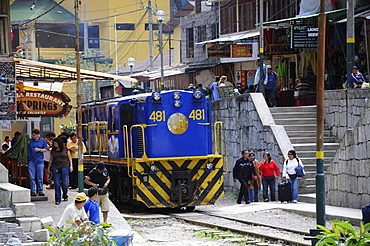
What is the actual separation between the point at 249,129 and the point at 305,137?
2169mm

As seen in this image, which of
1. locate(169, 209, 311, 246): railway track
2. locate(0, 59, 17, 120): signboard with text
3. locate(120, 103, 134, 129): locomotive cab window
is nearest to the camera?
locate(169, 209, 311, 246): railway track

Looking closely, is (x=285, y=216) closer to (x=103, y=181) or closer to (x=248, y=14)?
(x=103, y=181)

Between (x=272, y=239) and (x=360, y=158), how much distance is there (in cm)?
439

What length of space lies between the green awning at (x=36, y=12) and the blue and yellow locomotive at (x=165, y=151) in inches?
1257

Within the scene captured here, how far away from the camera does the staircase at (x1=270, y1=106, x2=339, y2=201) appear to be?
20312 millimetres

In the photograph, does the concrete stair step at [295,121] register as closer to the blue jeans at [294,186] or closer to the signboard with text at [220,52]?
the blue jeans at [294,186]

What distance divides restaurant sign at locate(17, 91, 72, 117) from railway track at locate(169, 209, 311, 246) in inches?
167

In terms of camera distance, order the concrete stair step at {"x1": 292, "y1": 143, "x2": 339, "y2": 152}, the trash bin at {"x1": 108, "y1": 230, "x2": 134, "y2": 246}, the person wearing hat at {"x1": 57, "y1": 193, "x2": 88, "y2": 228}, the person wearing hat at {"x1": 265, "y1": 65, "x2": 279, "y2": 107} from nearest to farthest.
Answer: the trash bin at {"x1": 108, "y1": 230, "x2": 134, "y2": 246}
the person wearing hat at {"x1": 57, "y1": 193, "x2": 88, "y2": 228}
the concrete stair step at {"x1": 292, "y1": 143, "x2": 339, "y2": 152}
the person wearing hat at {"x1": 265, "y1": 65, "x2": 279, "y2": 107}

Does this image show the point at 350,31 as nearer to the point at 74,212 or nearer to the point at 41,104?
the point at 41,104

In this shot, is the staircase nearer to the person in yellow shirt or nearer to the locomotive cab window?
the locomotive cab window

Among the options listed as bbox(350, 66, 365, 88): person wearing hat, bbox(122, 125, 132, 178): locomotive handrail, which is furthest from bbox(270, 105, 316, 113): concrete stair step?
bbox(122, 125, 132, 178): locomotive handrail

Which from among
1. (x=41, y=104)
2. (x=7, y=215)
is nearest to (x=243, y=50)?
(x=41, y=104)

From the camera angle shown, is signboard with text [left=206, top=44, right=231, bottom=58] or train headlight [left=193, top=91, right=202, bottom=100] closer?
train headlight [left=193, top=91, right=202, bottom=100]

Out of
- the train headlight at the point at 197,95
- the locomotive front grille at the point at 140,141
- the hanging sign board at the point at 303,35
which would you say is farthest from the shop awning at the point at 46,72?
the hanging sign board at the point at 303,35
